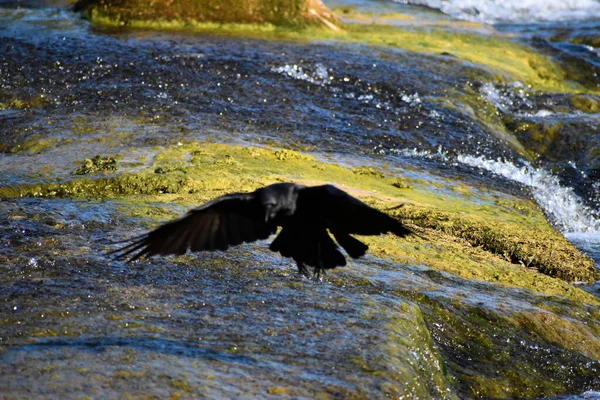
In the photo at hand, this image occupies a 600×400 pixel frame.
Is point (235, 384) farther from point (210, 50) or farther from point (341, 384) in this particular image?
point (210, 50)

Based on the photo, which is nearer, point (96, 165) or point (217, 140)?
point (96, 165)

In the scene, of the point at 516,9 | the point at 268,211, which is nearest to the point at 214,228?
the point at 268,211

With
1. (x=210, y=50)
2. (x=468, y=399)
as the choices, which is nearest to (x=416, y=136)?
(x=210, y=50)

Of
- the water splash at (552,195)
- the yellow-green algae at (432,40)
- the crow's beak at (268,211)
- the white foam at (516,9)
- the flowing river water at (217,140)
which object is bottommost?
the water splash at (552,195)

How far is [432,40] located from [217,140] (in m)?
6.40

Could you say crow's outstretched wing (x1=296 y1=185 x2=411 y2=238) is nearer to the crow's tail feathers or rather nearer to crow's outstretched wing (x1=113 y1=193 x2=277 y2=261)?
the crow's tail feathers

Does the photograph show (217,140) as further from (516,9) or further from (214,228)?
(516,9)

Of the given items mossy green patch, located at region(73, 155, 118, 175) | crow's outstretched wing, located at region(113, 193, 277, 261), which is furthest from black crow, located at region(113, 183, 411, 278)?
mossy green patch, located at region(73, 155, 118, 175)

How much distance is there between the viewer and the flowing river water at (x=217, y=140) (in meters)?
3.37

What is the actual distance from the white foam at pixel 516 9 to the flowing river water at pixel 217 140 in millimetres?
2572

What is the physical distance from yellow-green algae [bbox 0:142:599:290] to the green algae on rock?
514 centimetres

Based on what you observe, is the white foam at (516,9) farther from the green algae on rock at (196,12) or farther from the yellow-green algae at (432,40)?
the green algae on rock at (196,12)

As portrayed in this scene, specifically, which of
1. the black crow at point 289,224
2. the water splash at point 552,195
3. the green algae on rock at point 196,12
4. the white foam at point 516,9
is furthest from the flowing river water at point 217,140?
the white foam at point 516,9

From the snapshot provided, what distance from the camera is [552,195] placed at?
26.6ft
